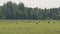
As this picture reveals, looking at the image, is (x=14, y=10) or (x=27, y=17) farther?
(x=14, y=10)

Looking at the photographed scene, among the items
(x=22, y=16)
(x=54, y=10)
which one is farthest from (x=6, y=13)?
(x=54, y=10)

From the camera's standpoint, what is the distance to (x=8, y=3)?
144500 millimetres

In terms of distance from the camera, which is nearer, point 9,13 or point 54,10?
point 9,13

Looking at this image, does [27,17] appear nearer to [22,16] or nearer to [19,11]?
[22,16]

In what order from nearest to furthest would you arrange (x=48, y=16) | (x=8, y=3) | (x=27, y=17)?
(x=27, y=17) → (x=48, y=16) → (x=8, y=3)

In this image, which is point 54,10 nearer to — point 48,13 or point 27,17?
point 48,13

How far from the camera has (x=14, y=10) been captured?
456 ft

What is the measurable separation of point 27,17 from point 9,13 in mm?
10747

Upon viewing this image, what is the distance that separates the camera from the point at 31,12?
136 m

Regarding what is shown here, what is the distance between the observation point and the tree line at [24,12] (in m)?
127

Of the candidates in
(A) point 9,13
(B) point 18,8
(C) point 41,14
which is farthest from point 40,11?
Answer: (A) point 9,13

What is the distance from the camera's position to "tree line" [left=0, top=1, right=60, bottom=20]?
126625 millimetres

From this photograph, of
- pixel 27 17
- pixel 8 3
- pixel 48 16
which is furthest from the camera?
pixel 8 3

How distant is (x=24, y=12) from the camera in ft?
442
